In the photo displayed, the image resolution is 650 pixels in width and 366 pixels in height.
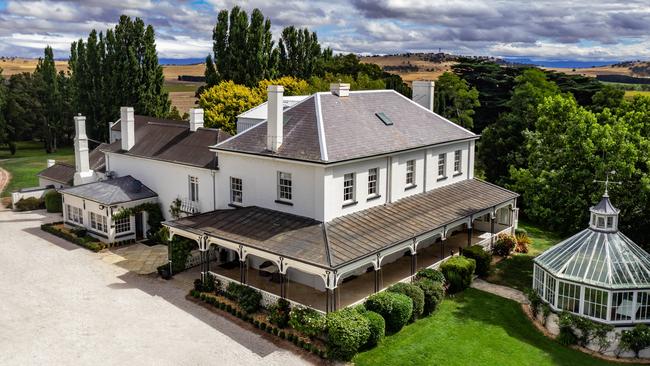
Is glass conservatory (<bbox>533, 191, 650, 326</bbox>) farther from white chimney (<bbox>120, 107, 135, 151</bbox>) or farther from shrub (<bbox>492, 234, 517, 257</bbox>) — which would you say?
white chimney (<bbox>120, 107, 135, 151</bbox>)

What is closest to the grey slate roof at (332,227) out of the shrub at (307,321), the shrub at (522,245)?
the shrub at (307,321)

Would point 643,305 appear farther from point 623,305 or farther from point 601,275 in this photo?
point 601,275

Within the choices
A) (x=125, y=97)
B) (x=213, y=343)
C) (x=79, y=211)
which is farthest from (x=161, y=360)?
(x=125, y=97)

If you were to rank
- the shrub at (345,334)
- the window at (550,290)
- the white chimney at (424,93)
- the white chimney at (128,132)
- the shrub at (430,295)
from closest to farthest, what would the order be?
1. the shrub at (345,334)
2. the window at (550,290)
3. the shrub at (430,295)
4. the white chimney at (424,93)
5. the white chimney at (128,132)

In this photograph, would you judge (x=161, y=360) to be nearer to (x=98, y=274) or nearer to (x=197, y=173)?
(x=98, y=274)

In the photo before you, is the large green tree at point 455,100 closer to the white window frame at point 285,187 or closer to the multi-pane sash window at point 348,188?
the multi-pane sash window at point 348,188

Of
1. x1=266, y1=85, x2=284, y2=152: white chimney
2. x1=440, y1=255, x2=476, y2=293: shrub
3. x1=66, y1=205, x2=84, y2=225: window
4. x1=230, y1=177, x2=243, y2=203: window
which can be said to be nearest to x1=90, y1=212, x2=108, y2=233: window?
x1=66, y1=205, x2=84, y2=225: window
